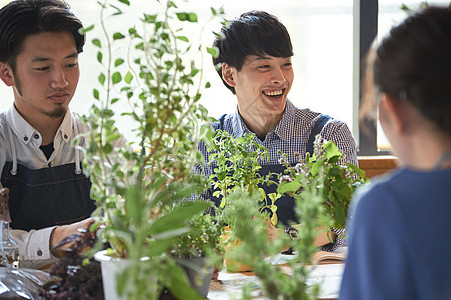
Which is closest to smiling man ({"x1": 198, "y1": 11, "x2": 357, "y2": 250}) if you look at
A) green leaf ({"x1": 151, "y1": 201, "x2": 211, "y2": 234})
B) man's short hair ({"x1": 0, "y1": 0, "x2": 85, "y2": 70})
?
man's short hair ({"x1": 0, "y1": 0, "x2": 85, "y2": 70})

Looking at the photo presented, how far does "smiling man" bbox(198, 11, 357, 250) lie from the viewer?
285 centimetres

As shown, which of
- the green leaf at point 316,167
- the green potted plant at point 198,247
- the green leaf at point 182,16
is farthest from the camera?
the green leaf at point 316,167

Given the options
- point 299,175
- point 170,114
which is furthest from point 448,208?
point 299,175

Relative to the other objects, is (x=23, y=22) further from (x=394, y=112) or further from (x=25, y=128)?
(x=394, y=112)

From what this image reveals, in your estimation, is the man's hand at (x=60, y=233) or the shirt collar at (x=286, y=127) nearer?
the man's hand at (x=60, y=233)

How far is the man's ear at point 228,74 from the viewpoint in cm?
304

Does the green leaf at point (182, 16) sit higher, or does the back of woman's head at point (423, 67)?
the green leaf at point (182, 16)

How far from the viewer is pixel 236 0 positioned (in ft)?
13.5

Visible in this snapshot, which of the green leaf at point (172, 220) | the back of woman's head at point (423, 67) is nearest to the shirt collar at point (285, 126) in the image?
the green leaf at point (172, 220)

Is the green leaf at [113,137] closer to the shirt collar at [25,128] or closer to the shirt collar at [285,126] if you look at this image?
the shirt collar at [25,128]

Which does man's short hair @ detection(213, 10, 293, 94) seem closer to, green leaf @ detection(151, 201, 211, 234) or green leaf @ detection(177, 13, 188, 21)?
green leaf @ detection(177, 13, 188, 21)

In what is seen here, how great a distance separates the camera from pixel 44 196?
2.48 m

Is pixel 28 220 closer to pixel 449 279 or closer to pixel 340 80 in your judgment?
pixel 449 279

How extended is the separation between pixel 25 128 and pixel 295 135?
125cm
